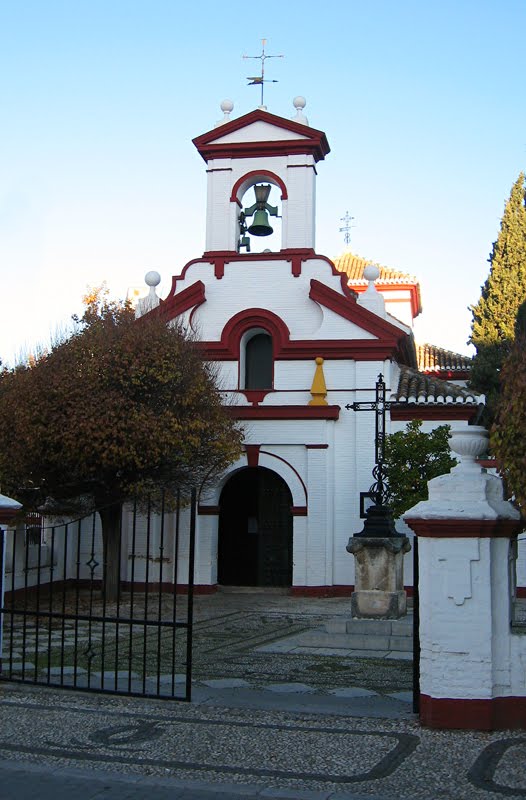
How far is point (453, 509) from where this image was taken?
7.15 metres

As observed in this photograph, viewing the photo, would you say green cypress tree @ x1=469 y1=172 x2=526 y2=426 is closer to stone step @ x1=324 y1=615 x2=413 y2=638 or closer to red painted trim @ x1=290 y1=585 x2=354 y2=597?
red painted trim @ x1=290 y1=585 x2=354 y2=597

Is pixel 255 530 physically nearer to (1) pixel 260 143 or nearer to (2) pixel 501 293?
(1) pixel 260 143

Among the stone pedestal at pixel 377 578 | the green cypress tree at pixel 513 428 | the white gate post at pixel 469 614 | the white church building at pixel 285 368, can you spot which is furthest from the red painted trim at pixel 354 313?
the green cypress tree at pixel 513 428

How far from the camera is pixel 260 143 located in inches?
850

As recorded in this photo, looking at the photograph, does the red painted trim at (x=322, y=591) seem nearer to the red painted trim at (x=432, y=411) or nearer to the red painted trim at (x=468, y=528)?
the red painted trim at (x=432, y=411)

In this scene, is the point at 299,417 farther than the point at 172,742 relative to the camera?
Yes

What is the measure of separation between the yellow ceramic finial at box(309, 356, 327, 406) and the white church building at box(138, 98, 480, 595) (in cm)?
3

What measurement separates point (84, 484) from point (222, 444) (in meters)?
2.79

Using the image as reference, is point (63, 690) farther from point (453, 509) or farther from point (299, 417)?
point (299, 417)

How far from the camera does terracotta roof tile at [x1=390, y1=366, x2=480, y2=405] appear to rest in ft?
67.3

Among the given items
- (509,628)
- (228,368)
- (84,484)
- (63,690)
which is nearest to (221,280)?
(228,368)

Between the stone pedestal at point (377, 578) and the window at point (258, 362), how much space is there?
843 cm

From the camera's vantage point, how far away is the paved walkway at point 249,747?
5.76 m

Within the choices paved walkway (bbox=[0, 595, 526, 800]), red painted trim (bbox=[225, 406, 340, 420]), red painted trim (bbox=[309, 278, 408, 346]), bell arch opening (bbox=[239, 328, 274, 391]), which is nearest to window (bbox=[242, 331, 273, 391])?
bell arch opening (bbox=[239, 328, 274, 391])
